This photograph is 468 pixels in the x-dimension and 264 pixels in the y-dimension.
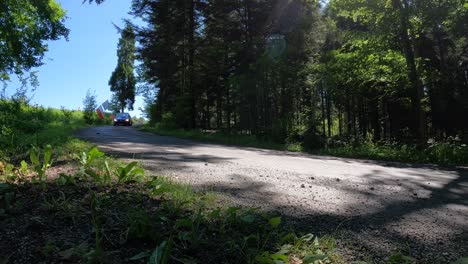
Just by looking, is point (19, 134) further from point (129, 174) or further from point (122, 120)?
point (122, 120)

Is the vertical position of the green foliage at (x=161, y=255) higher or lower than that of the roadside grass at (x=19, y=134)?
lower

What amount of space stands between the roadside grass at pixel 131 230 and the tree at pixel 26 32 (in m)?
15.5

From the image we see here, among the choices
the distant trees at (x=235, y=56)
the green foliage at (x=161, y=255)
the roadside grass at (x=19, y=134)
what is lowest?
the green foliage at (x=161, y=255)

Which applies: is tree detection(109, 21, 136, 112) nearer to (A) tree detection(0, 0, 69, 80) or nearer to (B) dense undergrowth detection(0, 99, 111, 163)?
(A) tree detection(0, 0, 69, 80)

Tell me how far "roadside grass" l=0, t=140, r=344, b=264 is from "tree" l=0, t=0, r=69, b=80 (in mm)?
15544

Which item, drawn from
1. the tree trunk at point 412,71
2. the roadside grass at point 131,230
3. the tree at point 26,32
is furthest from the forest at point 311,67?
the roadside grass at point 131,230

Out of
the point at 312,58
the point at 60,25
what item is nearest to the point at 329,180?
the point at 312,58

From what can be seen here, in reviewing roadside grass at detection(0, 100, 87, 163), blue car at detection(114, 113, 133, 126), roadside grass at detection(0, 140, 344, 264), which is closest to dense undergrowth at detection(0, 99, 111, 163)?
roadside grass at detection(0, 100, 87, 163)

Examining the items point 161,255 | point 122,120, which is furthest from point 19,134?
point 122,120

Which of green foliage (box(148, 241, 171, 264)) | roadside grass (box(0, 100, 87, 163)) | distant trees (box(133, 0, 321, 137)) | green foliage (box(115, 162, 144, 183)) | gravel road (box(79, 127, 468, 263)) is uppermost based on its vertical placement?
distant trees (box(133, 0, 321, 137))

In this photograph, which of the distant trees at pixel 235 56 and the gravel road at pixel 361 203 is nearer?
the gravel road at pixel 361 203

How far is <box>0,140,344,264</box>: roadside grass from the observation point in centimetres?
245

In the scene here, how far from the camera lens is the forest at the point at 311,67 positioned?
15.5 meters

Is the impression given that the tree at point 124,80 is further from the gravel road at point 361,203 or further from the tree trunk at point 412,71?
the gravel road at point 361,203
